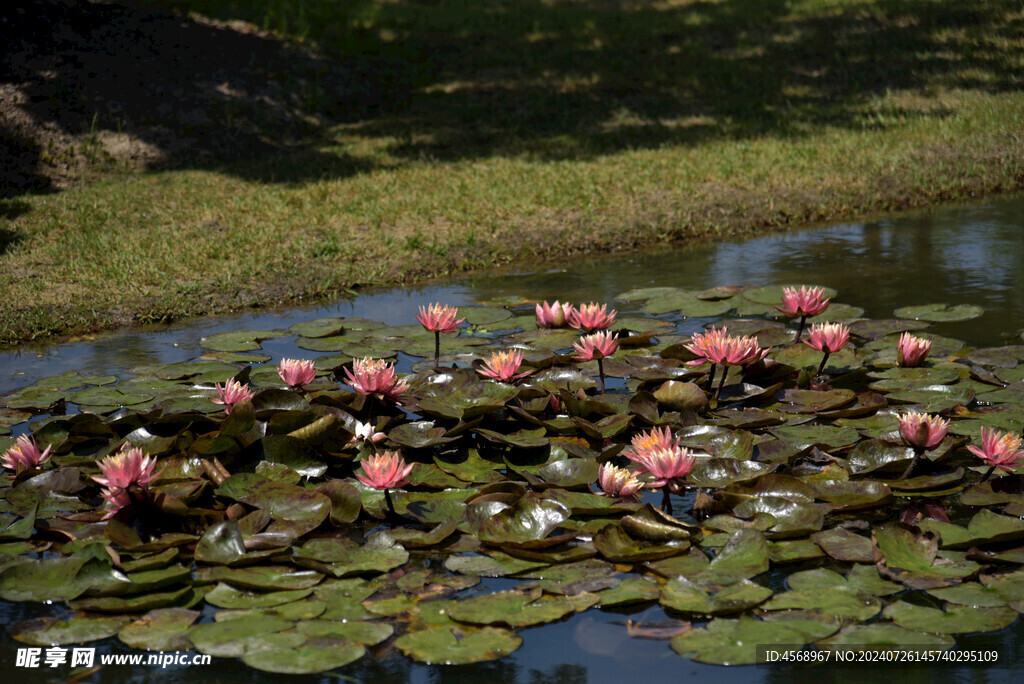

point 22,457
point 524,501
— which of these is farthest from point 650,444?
point 22,457

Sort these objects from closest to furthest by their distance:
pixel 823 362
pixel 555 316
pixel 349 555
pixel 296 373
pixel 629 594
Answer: pixel 629 594, pixel 349 555, pixel 296 373, pixel 823 362, pixel 555 316

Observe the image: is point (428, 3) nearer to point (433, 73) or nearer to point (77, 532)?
point (433, 73)

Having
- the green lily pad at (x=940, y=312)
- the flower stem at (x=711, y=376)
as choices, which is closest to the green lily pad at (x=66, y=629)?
the flower stem at (x=711, y=376)

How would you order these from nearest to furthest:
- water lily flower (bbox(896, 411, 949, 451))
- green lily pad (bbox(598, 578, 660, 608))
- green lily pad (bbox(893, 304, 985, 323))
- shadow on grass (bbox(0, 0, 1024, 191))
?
1. green lily pad (bbox(598, 578, 660, 608))
2. water lily flower (bbox(896, 411, 949, 451))
3. green lily pad (bbox(893, 304, 985, 323))
4. shadow on grass (bbox(0, 0, 1024, 191))

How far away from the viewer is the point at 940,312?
469cm

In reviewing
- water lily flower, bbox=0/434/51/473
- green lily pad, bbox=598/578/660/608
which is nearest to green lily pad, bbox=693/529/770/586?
green lily pad, bbox=598/578/660/608

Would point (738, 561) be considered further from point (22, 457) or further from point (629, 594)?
point (22, 457)

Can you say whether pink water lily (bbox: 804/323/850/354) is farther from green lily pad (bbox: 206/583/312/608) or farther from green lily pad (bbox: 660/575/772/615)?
green lily pad (bbox: 206/583/312/608)

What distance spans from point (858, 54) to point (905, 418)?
1164 centimetres

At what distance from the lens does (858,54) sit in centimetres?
1330

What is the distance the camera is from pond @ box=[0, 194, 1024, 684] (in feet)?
7.43

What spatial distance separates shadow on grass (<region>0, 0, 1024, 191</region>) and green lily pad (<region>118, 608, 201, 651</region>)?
703cm

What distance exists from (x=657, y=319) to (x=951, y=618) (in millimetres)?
2716

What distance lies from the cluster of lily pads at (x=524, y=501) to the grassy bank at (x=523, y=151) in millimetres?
2227
